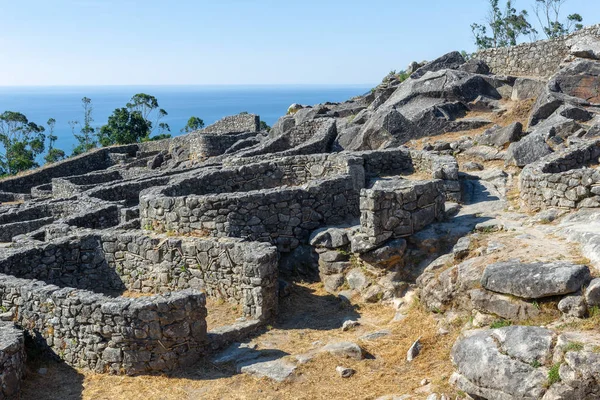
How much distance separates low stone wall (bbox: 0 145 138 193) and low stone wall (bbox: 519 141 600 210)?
32.8 meters

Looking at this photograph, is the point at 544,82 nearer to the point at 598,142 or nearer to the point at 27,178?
the point at 598,142

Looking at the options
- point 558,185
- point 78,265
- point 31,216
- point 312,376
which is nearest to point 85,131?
point 31,216

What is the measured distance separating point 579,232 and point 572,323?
11.2 feet

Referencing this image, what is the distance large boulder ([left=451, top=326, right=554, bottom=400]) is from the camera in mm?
7746

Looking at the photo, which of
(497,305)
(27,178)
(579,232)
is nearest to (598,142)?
(579,232)

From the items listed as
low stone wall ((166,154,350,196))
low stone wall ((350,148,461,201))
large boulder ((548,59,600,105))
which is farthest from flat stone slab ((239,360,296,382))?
large boulder ((548,59,600,105))

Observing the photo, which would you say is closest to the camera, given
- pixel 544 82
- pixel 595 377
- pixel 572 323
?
pixel 595 377

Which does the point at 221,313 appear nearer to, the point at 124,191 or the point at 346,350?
the point at 346,350

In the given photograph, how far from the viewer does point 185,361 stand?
11.4m

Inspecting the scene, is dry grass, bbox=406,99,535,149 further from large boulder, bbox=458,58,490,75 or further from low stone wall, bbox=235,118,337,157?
large boulder, bbox=458,58,490,75

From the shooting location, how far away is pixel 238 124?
156ft

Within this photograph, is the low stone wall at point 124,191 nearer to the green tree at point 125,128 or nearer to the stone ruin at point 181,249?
the stone ruin at point 181,249

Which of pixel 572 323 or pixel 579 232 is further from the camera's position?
pixel 579 232

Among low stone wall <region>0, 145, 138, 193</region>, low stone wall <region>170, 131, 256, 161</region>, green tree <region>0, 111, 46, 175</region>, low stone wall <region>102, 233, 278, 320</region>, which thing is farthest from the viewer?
green tree <region>0, 111, 46, 175</region>
